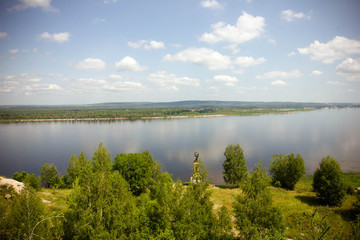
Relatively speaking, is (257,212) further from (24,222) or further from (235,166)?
(235,166)

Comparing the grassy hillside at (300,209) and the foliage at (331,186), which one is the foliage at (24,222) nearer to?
the grassy hillside at (300,209)

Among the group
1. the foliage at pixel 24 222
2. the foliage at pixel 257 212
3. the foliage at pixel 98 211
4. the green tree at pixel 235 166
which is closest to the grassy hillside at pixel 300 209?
the foliage at pixel 257 212

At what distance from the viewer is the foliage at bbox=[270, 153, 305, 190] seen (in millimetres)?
30594

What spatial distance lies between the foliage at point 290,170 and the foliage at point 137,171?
2043cm

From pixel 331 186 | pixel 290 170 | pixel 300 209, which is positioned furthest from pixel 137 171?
pixel 331 186

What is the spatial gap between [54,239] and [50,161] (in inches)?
2214

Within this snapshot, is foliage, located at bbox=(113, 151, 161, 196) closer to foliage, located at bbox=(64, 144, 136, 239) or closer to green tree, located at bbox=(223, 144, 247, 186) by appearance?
green tree, located at bbox=(223, 144, 247, 186)

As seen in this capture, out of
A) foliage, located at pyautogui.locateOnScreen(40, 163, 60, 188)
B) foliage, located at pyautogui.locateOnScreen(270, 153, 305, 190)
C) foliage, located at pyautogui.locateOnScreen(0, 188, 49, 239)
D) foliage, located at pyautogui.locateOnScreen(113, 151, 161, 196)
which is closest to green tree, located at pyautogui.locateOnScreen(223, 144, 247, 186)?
foliage, located at pyautogui.locateOnScreen(270, 153, 305, 190)

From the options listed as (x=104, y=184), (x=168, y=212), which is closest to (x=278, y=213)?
(x=168, y=212)

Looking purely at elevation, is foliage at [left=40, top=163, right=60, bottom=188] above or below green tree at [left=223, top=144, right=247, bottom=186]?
below

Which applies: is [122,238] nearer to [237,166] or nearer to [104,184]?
[104,184]

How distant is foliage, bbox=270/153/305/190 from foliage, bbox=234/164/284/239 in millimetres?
20651

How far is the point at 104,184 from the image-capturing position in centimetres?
1329

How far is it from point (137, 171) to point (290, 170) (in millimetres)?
24431
